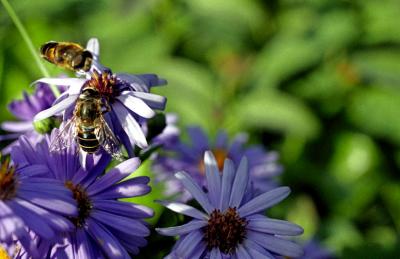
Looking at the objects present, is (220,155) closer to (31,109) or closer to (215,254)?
(31,109)

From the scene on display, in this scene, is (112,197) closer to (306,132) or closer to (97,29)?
(306,132)

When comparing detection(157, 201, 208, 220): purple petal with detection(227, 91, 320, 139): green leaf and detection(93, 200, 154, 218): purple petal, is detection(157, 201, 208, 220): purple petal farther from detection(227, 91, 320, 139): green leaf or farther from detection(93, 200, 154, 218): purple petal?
detection(227, 91, 320, 139): green leaf

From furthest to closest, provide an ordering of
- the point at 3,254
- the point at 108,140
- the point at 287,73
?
the point at 287,73 < the point at 108,140 < the point at 3,254

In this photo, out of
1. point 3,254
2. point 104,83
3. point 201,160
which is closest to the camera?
point 3,254

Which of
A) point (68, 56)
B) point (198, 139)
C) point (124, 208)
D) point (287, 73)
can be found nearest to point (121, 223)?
point (124, 208)

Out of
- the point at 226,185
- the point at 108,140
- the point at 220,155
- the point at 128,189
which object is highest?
the point at 108,140

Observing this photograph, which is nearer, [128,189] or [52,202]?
[52,202]

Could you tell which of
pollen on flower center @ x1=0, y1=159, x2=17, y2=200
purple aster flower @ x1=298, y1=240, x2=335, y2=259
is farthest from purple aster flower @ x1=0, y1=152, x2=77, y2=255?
purple aster flower @ x1=298, y1=240, x2=335, y2=259
